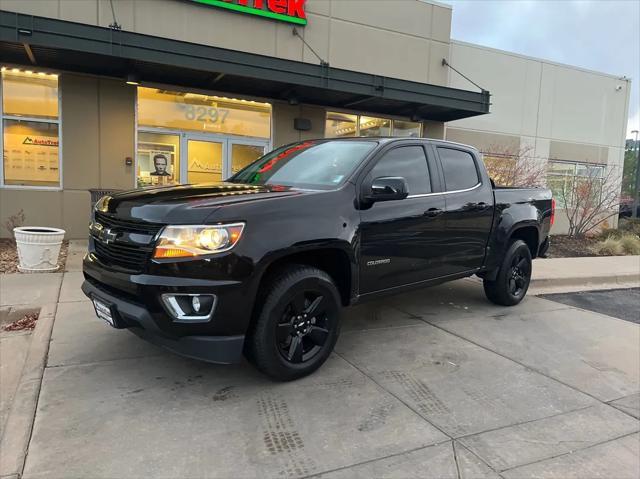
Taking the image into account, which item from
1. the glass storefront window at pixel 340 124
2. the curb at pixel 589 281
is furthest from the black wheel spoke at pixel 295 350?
the glass storefront window at pixel 340 124

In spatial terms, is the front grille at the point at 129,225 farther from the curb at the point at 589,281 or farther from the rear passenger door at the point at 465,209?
the curb at the point at 589,281

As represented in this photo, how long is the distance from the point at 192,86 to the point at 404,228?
8239mm

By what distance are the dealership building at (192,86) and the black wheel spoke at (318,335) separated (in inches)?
275

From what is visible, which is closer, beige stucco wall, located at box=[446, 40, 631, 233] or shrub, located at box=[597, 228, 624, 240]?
shrub, located at box=[597, 228, 624, 240]

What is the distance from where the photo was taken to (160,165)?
11.2 m

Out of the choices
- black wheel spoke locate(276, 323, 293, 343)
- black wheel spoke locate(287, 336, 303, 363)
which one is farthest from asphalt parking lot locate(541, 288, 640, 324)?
black wheel spoke locate(276, 323, 293, 343)

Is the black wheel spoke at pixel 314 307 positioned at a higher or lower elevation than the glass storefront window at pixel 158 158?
lower

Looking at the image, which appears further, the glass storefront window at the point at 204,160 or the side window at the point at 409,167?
the glass storefront window at the point at 204,160

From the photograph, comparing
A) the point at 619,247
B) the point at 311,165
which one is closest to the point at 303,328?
the point at 311,165

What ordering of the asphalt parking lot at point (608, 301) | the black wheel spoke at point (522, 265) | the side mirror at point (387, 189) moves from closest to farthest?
the side mirror at point (387, 189), the black wheel spoke at point (522, 265), the asphalt parking lot at point (608, 301)

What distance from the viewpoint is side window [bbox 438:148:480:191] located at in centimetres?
521

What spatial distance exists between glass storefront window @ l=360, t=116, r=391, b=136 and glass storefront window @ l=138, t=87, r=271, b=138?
9.81 feet

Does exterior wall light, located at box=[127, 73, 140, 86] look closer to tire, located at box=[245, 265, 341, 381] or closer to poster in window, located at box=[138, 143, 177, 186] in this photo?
poster in window, located at box=[138, 143, 177, 186]

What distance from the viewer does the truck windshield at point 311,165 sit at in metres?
4.20
